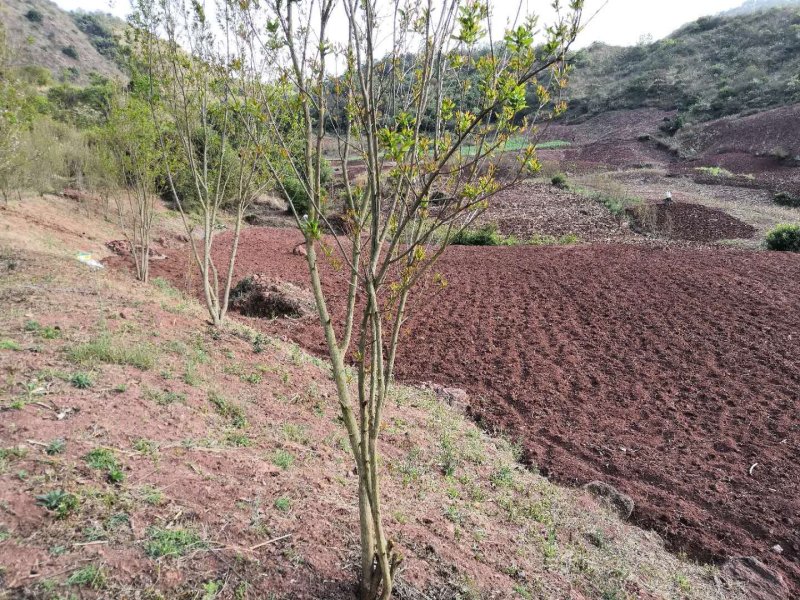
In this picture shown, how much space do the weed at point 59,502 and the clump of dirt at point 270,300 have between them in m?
5.38

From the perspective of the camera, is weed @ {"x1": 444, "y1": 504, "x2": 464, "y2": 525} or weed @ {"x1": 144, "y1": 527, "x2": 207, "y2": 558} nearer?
weed @ {"x1": 144, "y1": 527, "x2": 207, "y2": 558}

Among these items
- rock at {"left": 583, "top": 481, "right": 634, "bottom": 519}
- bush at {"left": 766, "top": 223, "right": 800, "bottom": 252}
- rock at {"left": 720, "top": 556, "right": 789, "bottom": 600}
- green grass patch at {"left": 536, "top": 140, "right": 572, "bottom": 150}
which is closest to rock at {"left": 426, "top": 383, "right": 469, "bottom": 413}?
rock at {"left": 583, "top": 481, "right": 634, "bottom": 519}

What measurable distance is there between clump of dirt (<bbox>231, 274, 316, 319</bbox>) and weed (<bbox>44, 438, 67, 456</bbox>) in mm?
4943

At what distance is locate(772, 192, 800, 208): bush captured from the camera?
1564 cm

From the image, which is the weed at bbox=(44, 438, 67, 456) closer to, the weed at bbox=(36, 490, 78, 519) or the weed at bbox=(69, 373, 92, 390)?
the weed at bbox=(36, 490, 78, 519)

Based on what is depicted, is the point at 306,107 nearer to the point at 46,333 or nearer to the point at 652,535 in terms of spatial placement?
the point at 46,333

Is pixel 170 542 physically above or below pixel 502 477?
above

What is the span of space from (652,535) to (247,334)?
4.58 m

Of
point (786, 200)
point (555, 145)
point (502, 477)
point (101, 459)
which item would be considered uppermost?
point (555, 145)

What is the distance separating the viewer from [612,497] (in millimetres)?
3949

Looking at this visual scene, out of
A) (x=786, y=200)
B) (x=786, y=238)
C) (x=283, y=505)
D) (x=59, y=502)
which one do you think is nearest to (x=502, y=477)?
(x=283, y=505)

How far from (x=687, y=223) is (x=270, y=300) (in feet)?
38.1

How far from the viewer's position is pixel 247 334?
5941mm

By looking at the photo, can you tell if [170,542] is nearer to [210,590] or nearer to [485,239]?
[210,590]
